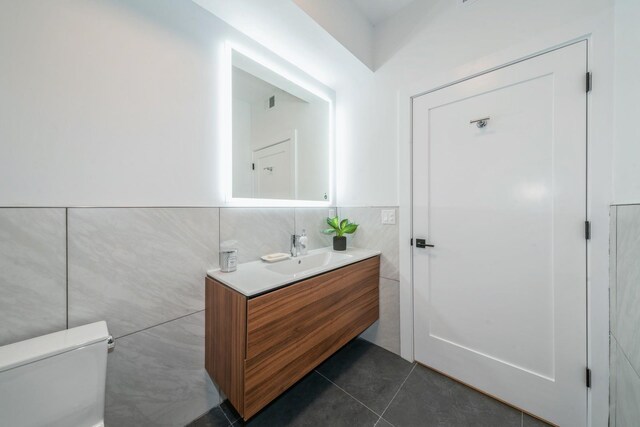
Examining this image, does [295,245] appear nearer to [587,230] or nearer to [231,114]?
[231,114]

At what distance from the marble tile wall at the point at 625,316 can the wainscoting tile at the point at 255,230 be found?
5.27 ft

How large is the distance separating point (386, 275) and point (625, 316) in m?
1.12

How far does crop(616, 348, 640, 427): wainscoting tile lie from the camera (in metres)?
0.73

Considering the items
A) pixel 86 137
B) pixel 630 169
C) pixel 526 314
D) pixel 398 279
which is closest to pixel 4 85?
pixel 86 137

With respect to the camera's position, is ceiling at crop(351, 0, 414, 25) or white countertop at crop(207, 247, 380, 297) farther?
ceiling at crop(351, 0, 414, 25)

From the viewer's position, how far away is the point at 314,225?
6.23ft

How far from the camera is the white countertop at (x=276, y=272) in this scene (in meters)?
1.00

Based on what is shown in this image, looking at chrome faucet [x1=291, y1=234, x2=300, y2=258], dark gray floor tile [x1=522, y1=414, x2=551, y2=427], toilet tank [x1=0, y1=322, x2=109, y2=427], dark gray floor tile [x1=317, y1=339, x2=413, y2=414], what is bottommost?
dark gray floor tile [x1=522, y1=414, x2=551, y2=427]

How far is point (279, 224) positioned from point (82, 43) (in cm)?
125

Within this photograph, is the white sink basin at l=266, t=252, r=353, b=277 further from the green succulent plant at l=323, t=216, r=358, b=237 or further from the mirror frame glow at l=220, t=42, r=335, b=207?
the mirror frame glow at l=220, t=42, r=335, b=207

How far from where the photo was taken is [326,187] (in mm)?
2076

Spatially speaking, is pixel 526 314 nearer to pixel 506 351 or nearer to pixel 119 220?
pixel 506 351

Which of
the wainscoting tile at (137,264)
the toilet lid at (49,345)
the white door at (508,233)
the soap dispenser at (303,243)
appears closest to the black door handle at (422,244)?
the white door at (508,233)

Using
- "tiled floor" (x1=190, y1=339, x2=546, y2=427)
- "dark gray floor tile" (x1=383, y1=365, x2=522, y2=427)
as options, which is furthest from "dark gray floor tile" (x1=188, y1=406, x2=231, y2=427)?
"dark gray floor tile" (x1=383, y1=365, x2=522, y2=427)
